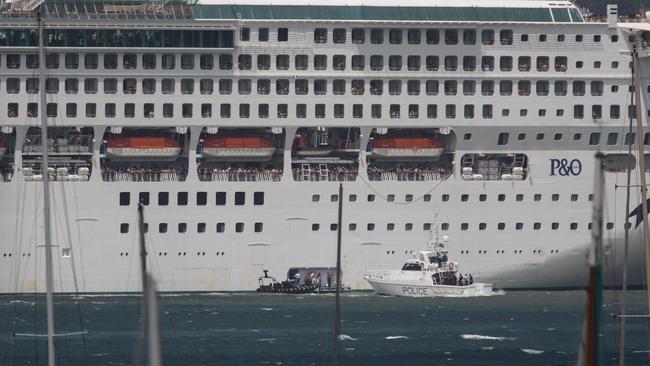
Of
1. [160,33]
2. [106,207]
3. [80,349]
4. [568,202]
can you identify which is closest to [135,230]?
[106,207]

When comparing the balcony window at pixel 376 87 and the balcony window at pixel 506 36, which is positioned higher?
the balcony window at pixel 506 36

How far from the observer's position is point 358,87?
2311 inches

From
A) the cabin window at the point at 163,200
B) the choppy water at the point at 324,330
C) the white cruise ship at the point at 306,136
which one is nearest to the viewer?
the choppy water at the point at 324,330

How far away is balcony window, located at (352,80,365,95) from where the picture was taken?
5862 cm

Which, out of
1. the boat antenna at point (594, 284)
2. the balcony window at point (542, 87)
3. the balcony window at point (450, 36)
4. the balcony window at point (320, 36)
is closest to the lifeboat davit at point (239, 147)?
the balcony window at point (320, 36)

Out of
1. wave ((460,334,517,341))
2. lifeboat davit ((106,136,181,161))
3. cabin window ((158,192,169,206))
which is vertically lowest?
wave ((460,334,517,341))

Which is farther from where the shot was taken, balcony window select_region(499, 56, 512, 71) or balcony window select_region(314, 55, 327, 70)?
balcony window select_region(499, 56, 512, 71)

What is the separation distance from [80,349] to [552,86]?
18.7 m

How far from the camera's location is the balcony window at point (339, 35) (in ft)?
191

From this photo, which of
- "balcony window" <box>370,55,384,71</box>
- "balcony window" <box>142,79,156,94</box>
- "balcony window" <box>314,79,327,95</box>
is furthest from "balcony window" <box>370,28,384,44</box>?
"balcony window" <box>142,79,156,94</box>

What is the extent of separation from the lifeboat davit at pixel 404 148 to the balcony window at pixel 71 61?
935 cm

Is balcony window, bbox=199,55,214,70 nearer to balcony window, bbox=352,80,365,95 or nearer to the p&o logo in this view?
balcony window, bbox=352,80,365,95

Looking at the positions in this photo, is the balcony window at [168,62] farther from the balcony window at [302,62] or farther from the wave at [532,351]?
the wave at [532,351]

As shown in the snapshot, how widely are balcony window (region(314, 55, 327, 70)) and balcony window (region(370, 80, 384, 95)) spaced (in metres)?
1.55
